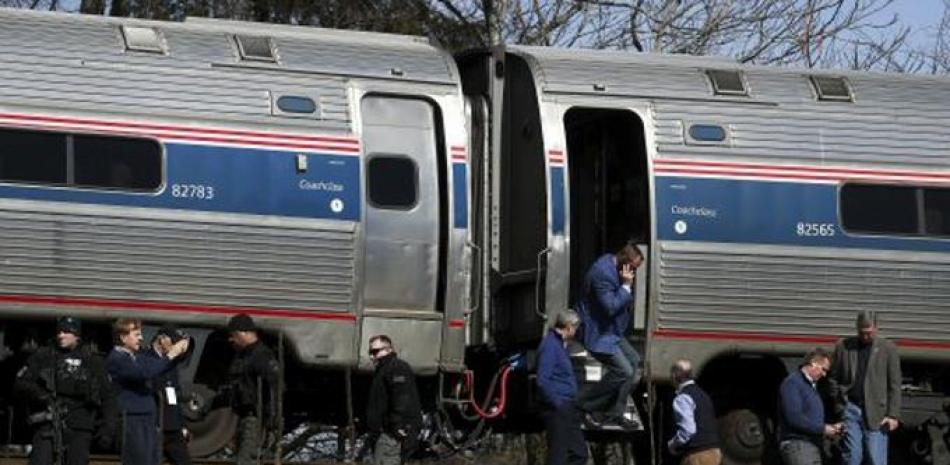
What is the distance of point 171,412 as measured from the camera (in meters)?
17.2

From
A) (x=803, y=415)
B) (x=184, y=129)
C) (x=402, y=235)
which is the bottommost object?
(x=803, y=415)

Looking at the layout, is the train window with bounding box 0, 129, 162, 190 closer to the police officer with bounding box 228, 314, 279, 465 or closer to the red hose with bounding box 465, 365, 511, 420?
the police officer with bounding box 228, 314, 279, 465

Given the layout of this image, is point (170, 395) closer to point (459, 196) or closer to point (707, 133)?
point (459, 196)

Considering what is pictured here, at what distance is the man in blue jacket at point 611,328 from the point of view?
18312 millimetres

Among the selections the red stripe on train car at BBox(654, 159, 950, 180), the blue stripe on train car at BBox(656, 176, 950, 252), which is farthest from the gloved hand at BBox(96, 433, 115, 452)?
the red stripe on train car at BBox(654, 159, 950, 180)

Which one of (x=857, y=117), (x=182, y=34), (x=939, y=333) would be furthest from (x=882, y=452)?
(x=182, y=34)

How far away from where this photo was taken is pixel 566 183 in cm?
1903

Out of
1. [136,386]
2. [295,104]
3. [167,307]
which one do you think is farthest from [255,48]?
[136,386]

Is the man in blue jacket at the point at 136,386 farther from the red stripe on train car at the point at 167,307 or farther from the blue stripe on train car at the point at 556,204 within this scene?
the blue stripe on train car at the point at 556,204

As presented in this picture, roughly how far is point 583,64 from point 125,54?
4.12 meters

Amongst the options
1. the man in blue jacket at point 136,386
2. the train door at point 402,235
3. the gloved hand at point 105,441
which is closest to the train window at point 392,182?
the train door at point 402,235

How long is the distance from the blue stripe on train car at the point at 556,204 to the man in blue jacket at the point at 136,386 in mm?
3832

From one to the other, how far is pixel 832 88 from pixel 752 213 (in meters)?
1.72

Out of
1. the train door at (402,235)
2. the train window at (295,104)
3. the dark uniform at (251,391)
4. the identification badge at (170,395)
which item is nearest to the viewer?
the identification badge at (170,395)
